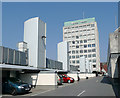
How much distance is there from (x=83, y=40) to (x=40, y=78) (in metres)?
87.6

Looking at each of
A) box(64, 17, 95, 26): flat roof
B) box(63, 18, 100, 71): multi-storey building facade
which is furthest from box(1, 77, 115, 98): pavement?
box(64, 17, 95, 26): flat roof

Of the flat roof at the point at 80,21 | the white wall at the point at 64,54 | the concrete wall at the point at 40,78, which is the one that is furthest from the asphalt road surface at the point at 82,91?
the flat roof at the point at 80,21

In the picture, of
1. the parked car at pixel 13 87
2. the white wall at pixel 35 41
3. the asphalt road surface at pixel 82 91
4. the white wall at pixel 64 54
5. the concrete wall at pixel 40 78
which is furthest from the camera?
the white wall at pixel 64 54

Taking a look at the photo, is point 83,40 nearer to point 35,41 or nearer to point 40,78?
point 35,41

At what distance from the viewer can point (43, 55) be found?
843 inches

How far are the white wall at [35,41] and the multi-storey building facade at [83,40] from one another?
79.6 metres

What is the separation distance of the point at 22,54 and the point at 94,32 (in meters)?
88.9

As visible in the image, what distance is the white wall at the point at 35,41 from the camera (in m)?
19.7

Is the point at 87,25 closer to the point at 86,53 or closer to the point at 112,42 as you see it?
the point at 86,53

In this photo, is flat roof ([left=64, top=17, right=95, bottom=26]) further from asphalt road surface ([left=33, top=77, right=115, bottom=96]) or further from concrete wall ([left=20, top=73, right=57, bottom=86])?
asphalt road surface ([left=33, top=77, right=115, bottom=96])

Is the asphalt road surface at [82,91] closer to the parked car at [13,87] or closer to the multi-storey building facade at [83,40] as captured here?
the parked car at [13,87]

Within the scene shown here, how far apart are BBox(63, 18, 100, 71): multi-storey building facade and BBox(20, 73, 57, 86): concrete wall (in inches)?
3168

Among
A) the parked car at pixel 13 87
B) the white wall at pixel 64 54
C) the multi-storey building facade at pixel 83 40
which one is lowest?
the parked car at pixel 13 87

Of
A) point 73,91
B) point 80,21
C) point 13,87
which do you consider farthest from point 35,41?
point 80,21
